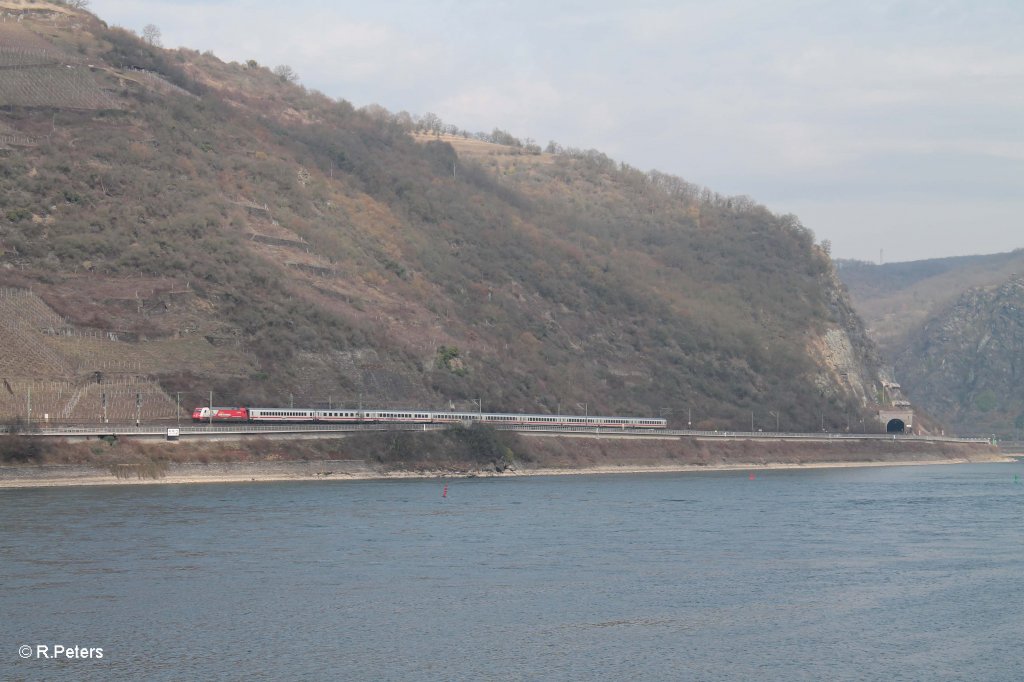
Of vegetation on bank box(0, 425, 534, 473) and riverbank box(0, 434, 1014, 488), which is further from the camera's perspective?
riverbank box(0, 434, 1014, 488)

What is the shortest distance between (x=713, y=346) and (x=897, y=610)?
5187 inches

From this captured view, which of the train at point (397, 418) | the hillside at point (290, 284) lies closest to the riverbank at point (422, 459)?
the train at point (397, 418)

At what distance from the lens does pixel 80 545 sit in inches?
2400

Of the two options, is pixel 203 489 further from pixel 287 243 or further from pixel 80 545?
pixel 287 243

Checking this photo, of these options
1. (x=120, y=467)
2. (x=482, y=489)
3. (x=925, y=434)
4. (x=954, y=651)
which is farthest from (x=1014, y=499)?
(x=925, y=434)

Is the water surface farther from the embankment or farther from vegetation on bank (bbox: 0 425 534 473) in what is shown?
vegetation on bank (bbox: 0 425 534 473)

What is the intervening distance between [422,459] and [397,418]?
5.80 m

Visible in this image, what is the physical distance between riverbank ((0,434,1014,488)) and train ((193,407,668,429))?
3.07 metres

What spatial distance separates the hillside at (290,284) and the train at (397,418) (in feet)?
11.8

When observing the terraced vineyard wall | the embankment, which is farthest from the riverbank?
the terraced vineyard wall

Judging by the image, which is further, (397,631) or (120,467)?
(120,467)

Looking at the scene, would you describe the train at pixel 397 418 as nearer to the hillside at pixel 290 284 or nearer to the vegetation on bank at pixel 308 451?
the vegetation on bank at pixel 308 451

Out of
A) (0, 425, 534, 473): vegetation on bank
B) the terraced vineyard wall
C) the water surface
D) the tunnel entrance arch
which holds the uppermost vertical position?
the terraced vineyard wall

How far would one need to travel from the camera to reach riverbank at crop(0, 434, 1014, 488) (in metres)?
93.2
